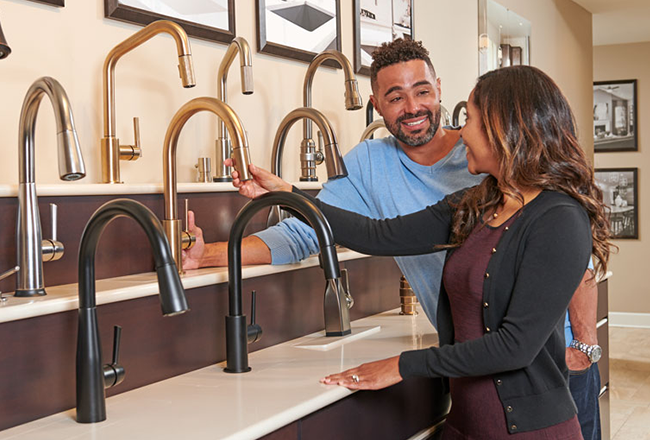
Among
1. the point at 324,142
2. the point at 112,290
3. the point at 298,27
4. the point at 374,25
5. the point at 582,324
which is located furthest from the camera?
the point at 374,25

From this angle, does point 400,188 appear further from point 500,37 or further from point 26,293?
point 500,37

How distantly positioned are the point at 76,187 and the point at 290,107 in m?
0.81

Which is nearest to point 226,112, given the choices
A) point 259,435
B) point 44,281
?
point 44,281

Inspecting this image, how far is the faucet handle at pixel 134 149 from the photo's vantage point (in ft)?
4.57

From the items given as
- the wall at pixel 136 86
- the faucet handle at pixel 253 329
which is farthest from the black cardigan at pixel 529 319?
the wall at pixel 136 86

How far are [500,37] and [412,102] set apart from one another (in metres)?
1.66

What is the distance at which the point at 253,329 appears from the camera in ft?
4.41

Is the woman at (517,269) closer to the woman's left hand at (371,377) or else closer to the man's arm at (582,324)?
the woman's left hand at (371,377)

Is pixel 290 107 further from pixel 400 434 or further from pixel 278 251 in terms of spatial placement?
pixel 400 434

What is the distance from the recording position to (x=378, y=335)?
163cm

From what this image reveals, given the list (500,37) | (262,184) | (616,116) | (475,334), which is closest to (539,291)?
(475,334)

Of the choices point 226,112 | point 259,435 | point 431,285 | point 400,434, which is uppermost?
point 226,112

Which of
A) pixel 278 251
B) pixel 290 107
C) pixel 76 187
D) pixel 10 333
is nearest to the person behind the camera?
pixel 10 333

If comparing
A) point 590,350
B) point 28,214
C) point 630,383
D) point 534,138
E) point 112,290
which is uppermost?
point 534,138
